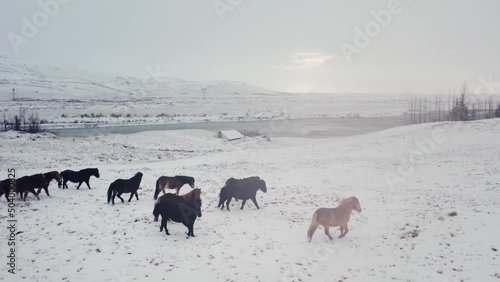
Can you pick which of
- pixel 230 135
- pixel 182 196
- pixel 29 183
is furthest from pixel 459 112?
pixel 29 183

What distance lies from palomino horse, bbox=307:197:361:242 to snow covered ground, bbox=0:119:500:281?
1.44 ft

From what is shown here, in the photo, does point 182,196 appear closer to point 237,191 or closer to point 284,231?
point 237,191

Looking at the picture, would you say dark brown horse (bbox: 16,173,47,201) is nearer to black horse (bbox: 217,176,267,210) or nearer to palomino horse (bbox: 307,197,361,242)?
black horse (bbox: 217,176,267,210)

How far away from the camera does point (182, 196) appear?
11648 millimetres

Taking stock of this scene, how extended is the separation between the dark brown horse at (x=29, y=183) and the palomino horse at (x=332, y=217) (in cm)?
1175

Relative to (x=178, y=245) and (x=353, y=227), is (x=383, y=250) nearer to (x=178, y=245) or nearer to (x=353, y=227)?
(x=353, y=227)

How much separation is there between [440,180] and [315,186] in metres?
7.76

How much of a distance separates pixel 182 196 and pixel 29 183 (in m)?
7.30

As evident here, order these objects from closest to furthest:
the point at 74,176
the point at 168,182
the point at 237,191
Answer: the point at 237,191, the point at 168,182, the point at 74,176

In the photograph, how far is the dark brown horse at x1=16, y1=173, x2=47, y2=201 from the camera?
1338 cm

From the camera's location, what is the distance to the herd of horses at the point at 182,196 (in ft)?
34.8

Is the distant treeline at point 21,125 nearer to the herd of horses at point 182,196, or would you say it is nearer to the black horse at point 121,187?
the herd of horses at point 182,196

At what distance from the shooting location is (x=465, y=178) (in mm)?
18984

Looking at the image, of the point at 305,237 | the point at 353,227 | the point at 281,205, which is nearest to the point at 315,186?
the point at 281,205
